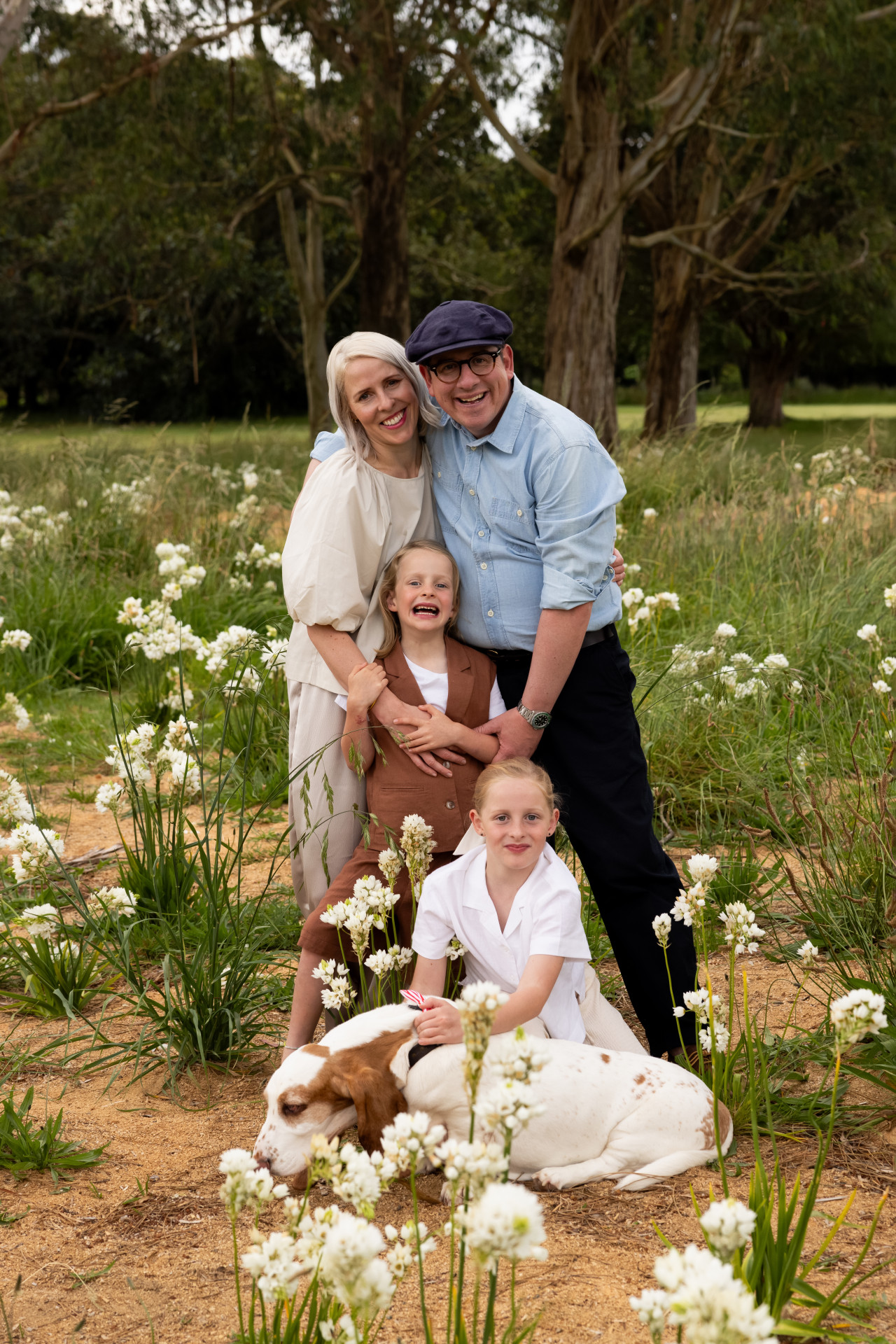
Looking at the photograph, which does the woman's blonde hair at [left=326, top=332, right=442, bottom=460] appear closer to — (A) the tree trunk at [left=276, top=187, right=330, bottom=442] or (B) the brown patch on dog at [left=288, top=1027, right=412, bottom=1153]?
(B) the brown patch on dog at [left=288, top=1027, right=412, bottom=1153]

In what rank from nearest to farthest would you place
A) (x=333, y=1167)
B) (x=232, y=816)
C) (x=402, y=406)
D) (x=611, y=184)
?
→ (x=333, y=1167) < (x=402, y=406) < (x=232, y=816) < (x=611, y=184)

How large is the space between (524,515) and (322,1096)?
1572 mm

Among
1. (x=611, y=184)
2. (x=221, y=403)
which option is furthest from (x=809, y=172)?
(x=221, y=403)

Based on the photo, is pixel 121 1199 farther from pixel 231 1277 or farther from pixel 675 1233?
pixel 675 1233

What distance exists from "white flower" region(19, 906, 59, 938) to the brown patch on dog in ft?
3.70

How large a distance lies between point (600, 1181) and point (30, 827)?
180cm

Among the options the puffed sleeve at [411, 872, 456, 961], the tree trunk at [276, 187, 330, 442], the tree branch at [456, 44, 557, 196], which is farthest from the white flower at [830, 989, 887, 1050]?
the tree trunk at [276, 187, 330, 442]

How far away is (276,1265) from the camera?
154 cm

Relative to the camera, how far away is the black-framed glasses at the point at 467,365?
319 centimetres

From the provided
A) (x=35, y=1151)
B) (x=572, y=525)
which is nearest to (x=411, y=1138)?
(x=35, y=1151)

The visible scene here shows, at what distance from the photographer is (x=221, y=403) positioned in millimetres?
39875

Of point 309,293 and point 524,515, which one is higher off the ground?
point 309,293

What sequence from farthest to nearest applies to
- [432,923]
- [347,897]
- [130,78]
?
[130,78] → [347,897] → [432,923]

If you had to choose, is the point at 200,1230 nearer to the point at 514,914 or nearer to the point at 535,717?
the point at 514,914
